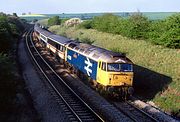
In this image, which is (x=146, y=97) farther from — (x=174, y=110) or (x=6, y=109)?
(x=6, y=109)

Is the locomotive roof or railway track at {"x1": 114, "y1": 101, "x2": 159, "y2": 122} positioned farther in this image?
the locomotive roof

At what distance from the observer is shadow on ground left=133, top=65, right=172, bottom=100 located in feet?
81.7

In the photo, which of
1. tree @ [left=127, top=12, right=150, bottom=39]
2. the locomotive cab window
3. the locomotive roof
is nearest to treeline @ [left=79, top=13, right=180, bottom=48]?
tree @ [left=127, top=12, right=150, bottom=39]

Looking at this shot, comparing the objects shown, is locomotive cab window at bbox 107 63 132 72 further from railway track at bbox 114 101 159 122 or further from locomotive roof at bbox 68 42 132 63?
railway track at bbox 114 101 159 122

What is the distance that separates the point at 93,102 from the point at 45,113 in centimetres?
351

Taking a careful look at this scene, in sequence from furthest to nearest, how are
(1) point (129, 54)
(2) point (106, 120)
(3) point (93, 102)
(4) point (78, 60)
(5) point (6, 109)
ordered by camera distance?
(1) point (129, 54) < (4) point (78, 60) < (3) point (93, 102) < (5) point (6, 109) < (2) point (106, 120)

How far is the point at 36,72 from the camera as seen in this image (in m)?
34.3

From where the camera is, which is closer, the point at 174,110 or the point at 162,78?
the point at 174,110

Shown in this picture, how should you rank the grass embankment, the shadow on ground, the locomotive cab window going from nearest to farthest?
the grass embankment
the locomotive cab window
the shadow on ground

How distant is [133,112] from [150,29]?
2100 centimetres

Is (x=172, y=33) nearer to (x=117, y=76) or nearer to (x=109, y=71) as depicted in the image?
(x=117, y=76)

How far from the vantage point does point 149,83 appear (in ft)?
87.0

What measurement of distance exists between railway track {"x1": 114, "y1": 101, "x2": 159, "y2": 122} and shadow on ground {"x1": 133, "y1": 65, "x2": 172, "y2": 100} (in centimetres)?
241

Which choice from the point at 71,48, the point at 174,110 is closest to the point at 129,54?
the point at 71,48
